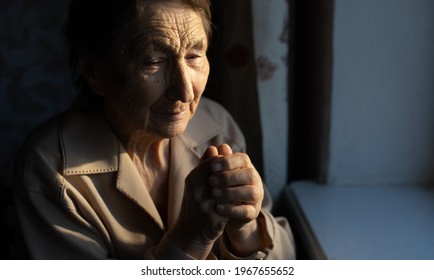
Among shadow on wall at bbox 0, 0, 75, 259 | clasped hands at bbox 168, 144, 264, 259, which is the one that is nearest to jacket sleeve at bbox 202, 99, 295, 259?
clasped hands at bbox 168, 144, 264, 259

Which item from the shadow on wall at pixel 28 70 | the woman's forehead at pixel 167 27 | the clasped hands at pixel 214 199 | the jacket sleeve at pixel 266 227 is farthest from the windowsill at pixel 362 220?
the shadow on wall at pixel 28 70

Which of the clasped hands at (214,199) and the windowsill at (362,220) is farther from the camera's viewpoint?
the windowsill at (362,220)

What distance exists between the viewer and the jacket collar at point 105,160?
1.13m

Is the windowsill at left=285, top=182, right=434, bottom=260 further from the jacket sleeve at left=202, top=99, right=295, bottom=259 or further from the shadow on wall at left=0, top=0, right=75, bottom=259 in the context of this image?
the shadow on wall at left=0, top=0, right=75, bottom=259

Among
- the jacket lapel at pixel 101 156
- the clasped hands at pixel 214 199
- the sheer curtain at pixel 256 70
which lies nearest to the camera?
the clasped hands at pixel 214 199

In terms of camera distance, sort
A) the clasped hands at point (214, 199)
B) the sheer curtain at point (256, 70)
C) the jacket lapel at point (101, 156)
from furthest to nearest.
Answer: the sheer curtain at point (256, 70) → the jacket lapel at point (101, 156) → the clasped hands at point (214, 199)

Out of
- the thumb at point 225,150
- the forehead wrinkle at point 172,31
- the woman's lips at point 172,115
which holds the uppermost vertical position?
the forehead wrinkle at point 172,31

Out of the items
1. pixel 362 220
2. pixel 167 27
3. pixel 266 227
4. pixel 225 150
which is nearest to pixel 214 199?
pixel 225 150

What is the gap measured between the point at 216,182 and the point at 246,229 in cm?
19

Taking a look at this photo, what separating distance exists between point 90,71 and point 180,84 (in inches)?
7.9

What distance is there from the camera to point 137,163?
3.96 ft

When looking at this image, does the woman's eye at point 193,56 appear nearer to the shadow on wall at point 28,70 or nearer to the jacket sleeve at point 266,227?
the jacket sleeve at point 266,227
